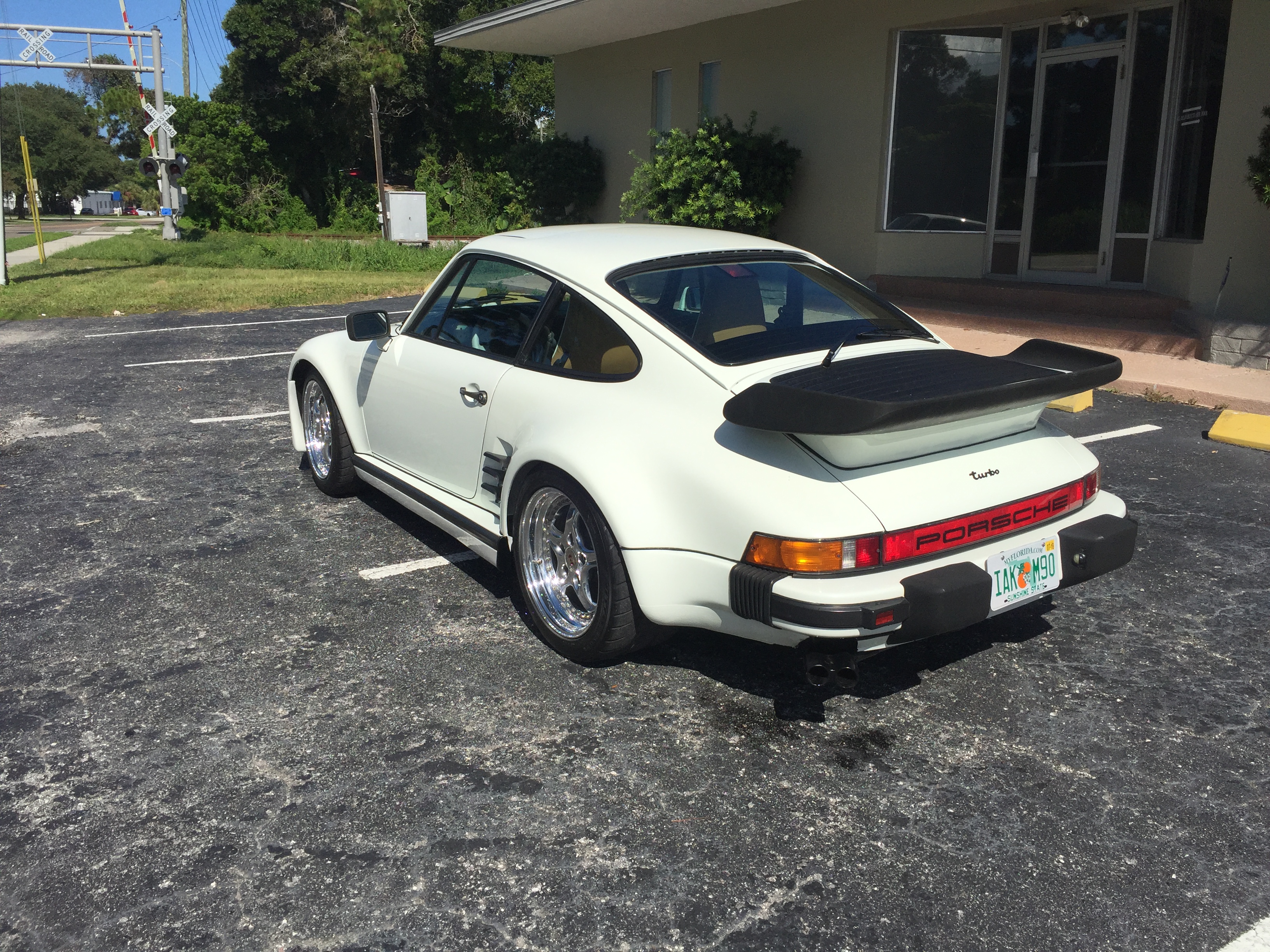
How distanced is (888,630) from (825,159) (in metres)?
12.2

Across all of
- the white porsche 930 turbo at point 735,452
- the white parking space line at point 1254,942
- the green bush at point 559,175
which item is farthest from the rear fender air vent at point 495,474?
the green bush at point 559,175

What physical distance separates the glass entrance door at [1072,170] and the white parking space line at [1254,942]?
1010 centimetres

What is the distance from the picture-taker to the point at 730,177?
14008mm

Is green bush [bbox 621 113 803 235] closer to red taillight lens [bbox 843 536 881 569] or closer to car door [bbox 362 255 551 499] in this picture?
car door [bbox 362 255 551 499]

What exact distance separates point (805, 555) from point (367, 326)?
268 centimetres

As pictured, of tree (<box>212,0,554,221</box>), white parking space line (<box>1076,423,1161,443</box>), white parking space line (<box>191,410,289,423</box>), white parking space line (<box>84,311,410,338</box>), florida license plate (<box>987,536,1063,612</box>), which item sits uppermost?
tree (<box>212,0,554,221</box>)

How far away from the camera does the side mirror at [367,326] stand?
15.5 feet

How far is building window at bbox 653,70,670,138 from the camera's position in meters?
16.9

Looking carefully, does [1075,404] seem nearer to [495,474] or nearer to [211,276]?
[495,474]

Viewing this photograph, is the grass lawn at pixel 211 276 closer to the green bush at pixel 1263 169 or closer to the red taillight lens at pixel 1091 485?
the green bush at pixel 1263 169

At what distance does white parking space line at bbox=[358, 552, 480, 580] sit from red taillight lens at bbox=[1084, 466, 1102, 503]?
243cm

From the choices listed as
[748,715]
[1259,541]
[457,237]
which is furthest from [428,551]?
[457,237]

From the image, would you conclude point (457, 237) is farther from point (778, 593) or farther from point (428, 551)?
point (778, 593)

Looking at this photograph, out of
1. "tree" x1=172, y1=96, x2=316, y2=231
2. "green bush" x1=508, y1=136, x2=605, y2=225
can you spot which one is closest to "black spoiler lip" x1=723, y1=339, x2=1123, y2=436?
"green bush" x1=508, y1=136, x2=605, y2=225
